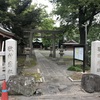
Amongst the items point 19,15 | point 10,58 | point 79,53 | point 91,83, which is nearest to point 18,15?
point 19,15

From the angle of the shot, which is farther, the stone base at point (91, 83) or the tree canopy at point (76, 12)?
the tree canopy at point (76, 12)

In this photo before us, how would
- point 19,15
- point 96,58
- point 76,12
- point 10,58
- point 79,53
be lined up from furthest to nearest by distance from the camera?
point 19,15 → point 76,12 → point 79,53 → point 96,58 → point 10,58

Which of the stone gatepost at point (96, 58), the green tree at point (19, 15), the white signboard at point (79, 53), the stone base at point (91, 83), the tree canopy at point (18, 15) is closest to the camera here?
the stone base at point (91, 83)

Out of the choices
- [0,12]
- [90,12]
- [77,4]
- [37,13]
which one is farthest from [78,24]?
[0,12]

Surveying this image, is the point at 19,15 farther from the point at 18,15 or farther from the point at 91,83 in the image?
the point at 91,83

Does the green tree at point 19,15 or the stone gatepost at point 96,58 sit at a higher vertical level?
the green tree at point 19,15

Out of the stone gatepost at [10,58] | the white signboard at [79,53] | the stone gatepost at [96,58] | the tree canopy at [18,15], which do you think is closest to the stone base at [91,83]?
the stone gatepost at [96,58]

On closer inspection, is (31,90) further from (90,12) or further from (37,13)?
(37,13)

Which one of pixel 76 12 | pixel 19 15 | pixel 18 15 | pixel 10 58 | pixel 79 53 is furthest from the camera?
pixel 19 15

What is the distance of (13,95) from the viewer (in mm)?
6398

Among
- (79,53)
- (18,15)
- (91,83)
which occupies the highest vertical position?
(18,15)

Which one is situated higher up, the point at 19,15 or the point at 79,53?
the point at 19,15

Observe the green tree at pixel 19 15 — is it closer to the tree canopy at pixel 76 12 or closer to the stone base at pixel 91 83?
the tree canopy at pixel 76 12

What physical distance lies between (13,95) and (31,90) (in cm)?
66
